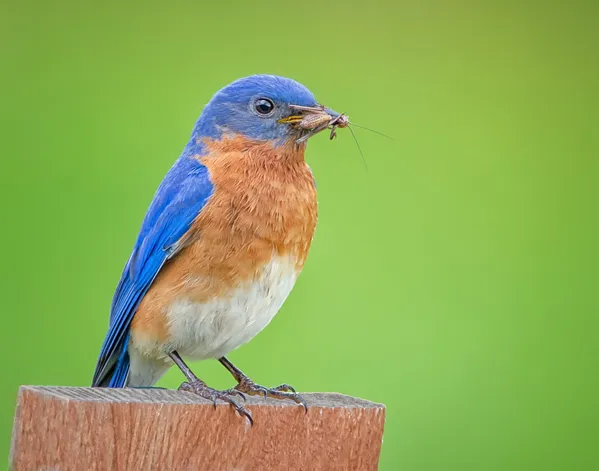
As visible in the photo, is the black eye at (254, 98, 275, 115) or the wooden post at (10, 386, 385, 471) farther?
the black eye at (254, 98, 275, 115)

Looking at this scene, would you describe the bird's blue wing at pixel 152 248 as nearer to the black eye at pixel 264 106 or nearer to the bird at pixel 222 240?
the bird at pixel 222 240

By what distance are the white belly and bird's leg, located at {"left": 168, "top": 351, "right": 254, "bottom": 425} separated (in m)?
0.06

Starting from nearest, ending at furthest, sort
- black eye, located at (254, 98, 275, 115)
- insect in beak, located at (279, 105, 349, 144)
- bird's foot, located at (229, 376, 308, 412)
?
1. bird's foot, located at (229, 376, 308, 412)
2. insect in beak, located at (279, 105, 349, 144)
3. black eye, located at (254, 98, 275, 115)

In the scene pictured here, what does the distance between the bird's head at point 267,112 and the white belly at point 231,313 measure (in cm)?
52

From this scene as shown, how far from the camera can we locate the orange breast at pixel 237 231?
3381mm

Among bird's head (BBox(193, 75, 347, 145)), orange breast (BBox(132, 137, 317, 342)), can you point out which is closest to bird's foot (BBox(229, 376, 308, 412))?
orange breast (BBox(132, 137, 317, 342))

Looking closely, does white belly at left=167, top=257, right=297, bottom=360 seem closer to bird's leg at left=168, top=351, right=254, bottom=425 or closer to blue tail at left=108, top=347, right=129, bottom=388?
bird's leg at left=168, top=351, right=254, bottom=425

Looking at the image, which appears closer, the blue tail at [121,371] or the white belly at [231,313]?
the white belly at [231,313]

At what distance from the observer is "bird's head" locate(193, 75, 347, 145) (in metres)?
3.63

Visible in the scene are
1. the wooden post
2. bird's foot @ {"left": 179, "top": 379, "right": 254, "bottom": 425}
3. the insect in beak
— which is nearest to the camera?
the wooden post

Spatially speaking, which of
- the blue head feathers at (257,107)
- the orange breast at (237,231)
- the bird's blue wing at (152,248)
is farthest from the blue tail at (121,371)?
the blue head feathers at (257,107)

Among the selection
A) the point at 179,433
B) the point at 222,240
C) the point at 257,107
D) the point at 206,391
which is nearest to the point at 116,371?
the point at 222,240

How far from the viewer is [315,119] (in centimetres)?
360

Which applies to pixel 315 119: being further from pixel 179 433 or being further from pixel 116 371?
pixel 179 433
